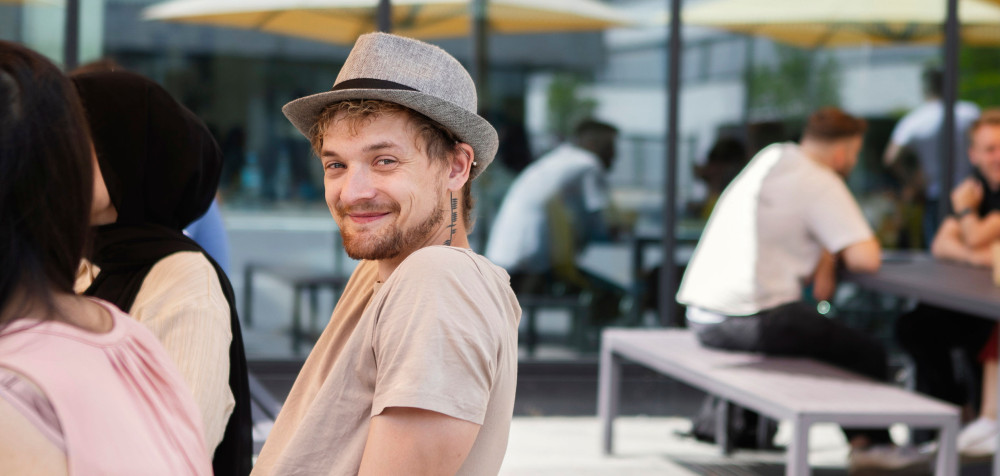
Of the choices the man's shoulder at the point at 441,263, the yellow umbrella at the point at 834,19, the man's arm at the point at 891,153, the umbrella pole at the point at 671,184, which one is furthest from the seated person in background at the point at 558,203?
the man's shoulder at the point at 441,263

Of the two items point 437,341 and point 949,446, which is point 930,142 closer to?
point 949,446

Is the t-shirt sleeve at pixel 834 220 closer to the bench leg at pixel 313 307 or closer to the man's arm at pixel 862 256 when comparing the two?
the man's arm at pixel 862 256

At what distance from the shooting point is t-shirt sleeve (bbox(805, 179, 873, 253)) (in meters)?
4.26

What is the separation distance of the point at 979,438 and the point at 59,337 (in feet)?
14.0

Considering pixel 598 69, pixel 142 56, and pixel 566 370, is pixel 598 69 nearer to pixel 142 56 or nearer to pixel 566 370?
pixel 566 370

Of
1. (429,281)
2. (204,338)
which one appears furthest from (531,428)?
(429,281)

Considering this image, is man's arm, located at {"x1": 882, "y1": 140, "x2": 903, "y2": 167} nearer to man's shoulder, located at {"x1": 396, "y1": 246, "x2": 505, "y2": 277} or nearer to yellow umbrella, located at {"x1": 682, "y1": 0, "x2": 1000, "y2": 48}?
yellow umbrella, located at {"x1": 682, "y1": 0, "x2": 1000, "y2": 48}

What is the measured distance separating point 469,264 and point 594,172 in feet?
15.9

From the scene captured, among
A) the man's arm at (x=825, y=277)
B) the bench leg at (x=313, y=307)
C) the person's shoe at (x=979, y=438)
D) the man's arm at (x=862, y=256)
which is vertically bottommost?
the person's shoe at (x=979, y=438)

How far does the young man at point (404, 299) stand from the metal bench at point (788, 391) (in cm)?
217

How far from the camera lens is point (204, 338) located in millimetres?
1641

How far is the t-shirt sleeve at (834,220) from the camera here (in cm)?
426

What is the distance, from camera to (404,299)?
1271 millimetres

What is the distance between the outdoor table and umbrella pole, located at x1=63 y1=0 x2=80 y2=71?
4124 mm
